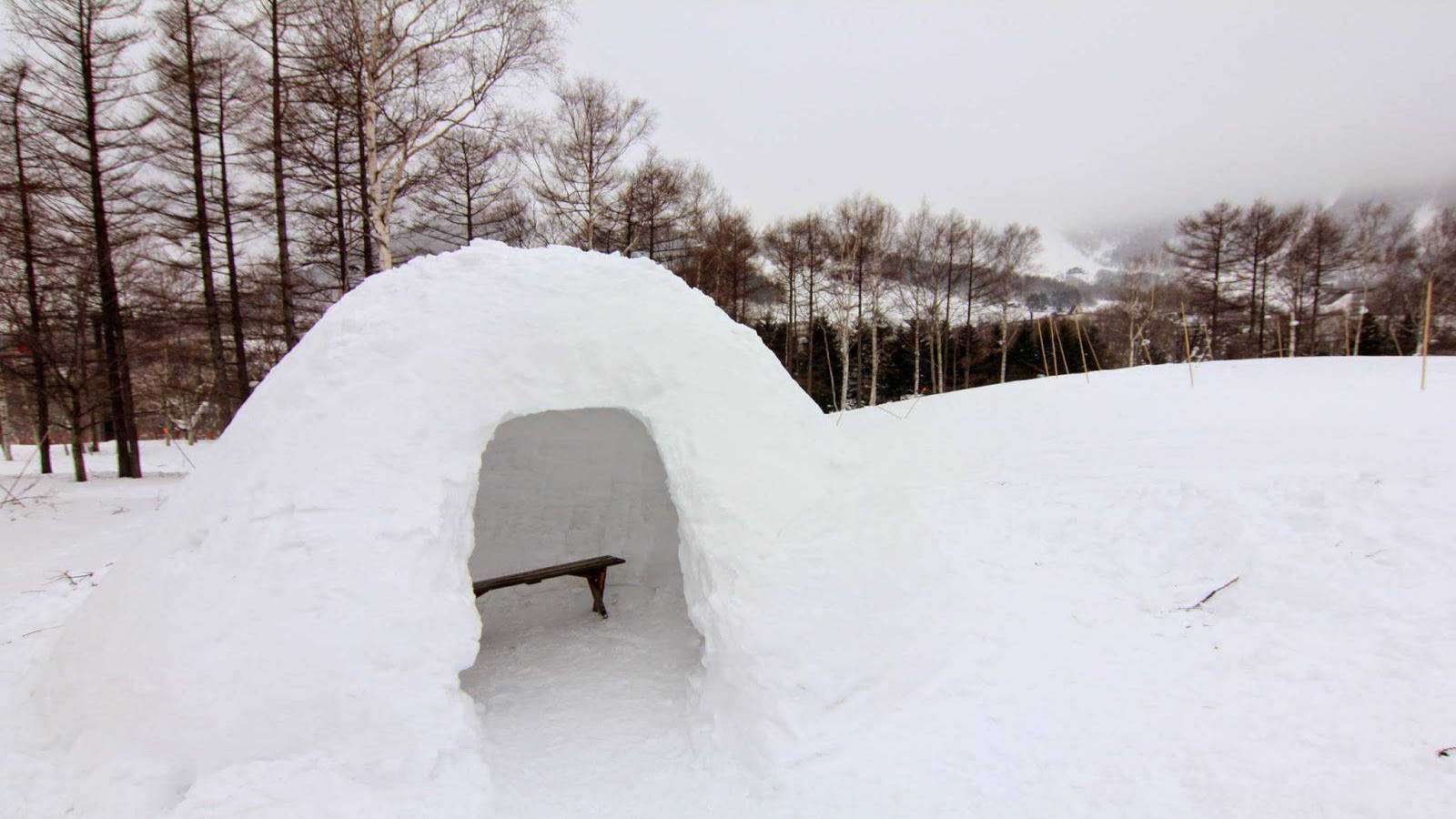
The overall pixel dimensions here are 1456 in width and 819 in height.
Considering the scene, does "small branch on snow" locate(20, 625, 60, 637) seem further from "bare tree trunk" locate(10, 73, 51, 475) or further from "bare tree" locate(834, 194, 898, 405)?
"bare tree" locate(834, 194, 898, 405)

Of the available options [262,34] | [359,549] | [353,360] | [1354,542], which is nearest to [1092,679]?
[1354,542]

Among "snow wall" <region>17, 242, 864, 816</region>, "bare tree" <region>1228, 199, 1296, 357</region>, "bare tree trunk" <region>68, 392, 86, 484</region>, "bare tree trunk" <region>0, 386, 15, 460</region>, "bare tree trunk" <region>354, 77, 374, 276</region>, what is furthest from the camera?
"bare tree" <region>1228, 199, 1296, 357</region>

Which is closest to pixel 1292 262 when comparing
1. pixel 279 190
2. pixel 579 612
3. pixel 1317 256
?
pixel 1317 256

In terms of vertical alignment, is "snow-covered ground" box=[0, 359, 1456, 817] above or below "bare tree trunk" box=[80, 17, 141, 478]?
below

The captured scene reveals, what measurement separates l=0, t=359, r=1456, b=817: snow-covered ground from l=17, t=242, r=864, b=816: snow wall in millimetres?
391

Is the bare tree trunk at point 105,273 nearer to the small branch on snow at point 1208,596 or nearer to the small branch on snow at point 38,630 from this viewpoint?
the small branch on snow at point 38,630

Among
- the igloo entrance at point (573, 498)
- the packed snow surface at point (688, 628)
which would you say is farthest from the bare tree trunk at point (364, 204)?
the packed snow surface at point (688, 628)

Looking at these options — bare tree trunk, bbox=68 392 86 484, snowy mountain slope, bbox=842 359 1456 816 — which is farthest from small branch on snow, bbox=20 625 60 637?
bare tree trunk, bbox=68 392 86 484

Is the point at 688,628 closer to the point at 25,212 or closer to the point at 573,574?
the point at 573,574

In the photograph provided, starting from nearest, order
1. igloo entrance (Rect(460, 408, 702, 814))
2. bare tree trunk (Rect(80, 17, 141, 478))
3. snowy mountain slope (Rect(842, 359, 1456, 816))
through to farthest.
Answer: snowy mountain slope (Rect(842, 359, 1456, 816))
igloo entrance (Rect(460, 408, 702, 814))
bare tree trunk (Rect(80, 17, 141, 478))

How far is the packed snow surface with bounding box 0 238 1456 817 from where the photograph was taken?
2.69 meters

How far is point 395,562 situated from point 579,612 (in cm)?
269

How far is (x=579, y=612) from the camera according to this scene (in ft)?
17.8

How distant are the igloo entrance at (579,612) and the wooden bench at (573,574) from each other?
0.76 ft
